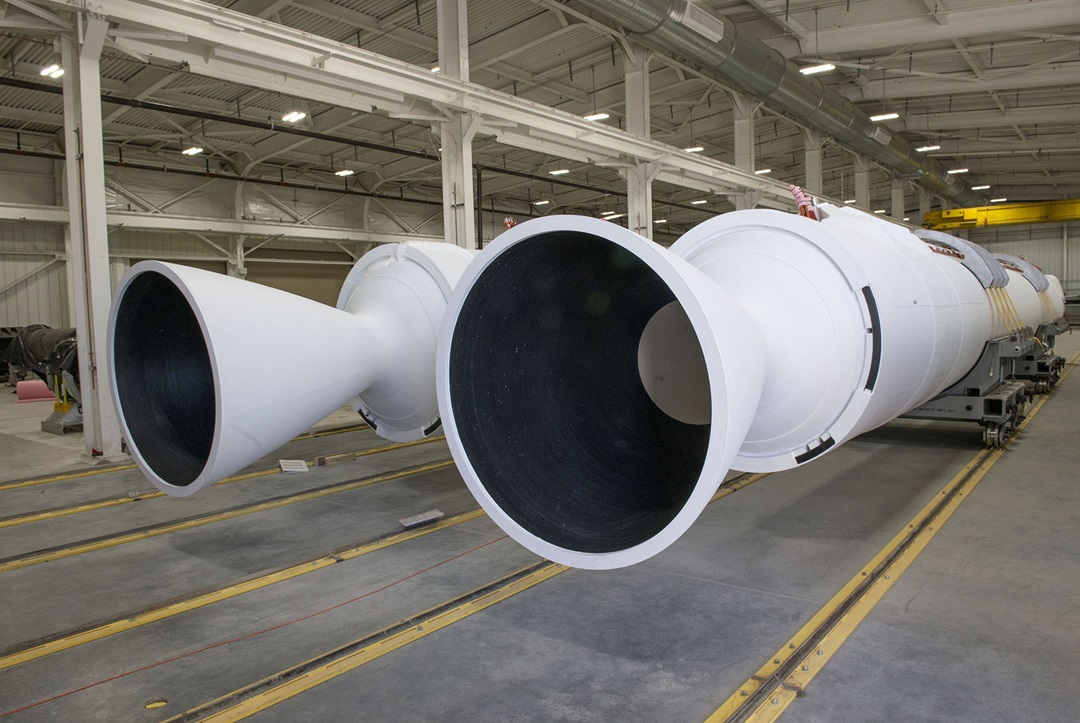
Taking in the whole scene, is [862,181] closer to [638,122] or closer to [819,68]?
[819,68]

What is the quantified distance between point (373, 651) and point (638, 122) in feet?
33.6

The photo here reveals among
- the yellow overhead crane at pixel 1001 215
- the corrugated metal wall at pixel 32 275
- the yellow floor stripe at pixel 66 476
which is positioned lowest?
the yellow floor stripe at pixel 66 476

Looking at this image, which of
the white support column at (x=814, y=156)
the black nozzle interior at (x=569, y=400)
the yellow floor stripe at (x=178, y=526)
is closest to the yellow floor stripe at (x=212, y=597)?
the yellow floor stripe at (x=178, y=526)

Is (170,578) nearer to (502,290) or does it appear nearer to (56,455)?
(502,290)

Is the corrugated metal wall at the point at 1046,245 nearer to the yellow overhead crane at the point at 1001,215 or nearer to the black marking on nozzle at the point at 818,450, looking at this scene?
the yellow overhead crane at the point at 1001,215

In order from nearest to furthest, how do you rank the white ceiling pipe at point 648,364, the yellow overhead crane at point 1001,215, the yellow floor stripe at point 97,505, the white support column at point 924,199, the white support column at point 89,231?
1. the white ceiling pipe at point 648,364
2. the yellow floor stripe at point 97,505
3. the white support column at point 89,231
4. the yellow overhead crane at point 1001,215
5. the white support column at point 924,199

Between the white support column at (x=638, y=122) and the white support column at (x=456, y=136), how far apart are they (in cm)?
334

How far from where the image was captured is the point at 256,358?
122 inches

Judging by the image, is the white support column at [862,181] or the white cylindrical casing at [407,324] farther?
the white support column at [862,181]

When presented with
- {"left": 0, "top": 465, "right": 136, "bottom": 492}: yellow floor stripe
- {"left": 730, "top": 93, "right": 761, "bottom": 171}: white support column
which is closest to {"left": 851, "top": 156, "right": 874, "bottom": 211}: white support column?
{"left": 730, "top": 93, "right": 761, "bottom": 171}: white support column

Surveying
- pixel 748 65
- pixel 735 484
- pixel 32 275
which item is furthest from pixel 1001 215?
pixel 32 275

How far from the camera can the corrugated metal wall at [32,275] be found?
15961 mm

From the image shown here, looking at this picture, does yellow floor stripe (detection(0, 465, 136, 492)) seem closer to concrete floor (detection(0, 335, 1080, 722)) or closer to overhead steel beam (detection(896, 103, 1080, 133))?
concrete floor (detection(0, 335, 1080, 722))

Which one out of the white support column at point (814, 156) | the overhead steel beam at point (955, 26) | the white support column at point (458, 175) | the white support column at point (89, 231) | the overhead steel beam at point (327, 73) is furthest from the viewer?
the white support column at point (814, 156)
